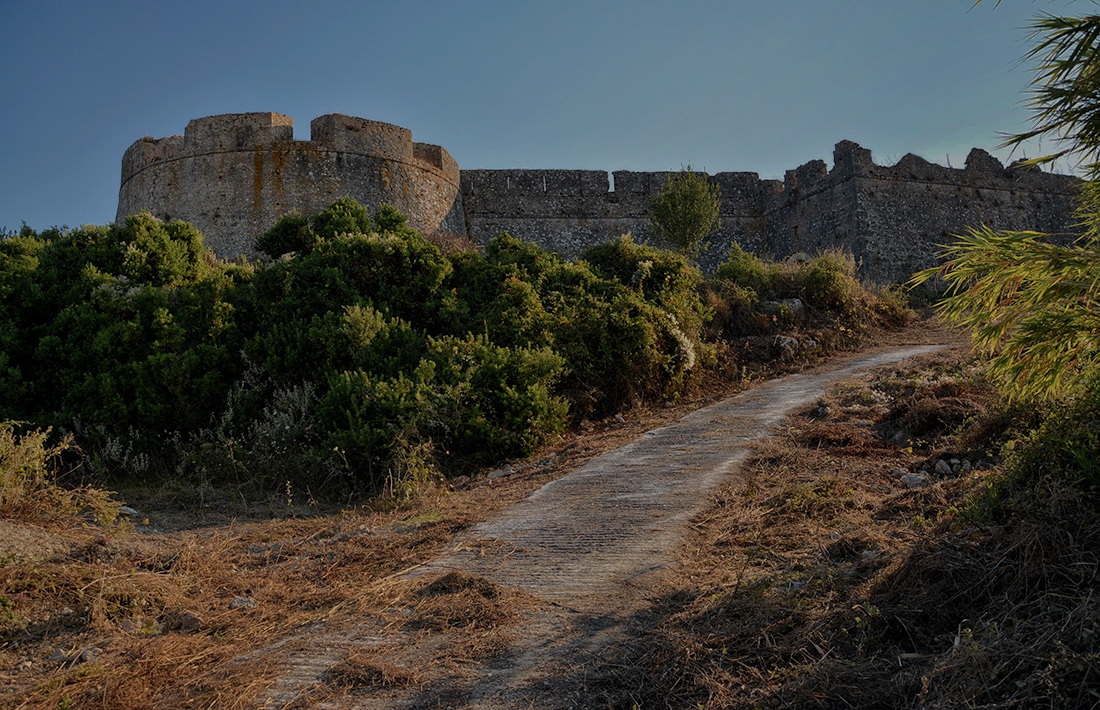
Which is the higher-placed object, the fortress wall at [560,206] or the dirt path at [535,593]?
the fortress wall at [560,206]

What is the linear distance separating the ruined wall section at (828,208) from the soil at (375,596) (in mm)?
14512

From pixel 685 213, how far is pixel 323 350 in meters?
13.0

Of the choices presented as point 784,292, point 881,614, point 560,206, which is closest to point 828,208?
point 784,292

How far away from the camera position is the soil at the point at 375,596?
3111 mm

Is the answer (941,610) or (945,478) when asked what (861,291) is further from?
(941,610)

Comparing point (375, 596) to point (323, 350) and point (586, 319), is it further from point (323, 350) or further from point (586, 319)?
point (586, 319)

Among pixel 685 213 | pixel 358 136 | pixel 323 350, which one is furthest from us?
pixel 685 213

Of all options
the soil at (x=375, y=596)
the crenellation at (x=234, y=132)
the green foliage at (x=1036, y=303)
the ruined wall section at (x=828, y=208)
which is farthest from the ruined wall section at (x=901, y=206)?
the green foliage at (x=1036, y=303)

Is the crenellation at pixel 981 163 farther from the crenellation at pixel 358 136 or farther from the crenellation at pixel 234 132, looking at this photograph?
the crenellation at pixel 234 132

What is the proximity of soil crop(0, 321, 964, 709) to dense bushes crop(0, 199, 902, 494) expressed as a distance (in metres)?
1.13

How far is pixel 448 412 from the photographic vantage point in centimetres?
748

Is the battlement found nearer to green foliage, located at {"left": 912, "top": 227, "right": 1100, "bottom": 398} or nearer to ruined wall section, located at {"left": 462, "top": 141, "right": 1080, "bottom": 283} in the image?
ruined wall section, located at {"left": 462, "top": 141, "right": 1080, "bottom": 283}

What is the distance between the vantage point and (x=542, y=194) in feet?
67.5

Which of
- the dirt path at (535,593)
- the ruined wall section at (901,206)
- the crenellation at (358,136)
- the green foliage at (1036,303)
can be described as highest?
the crenellation at (358,136)
